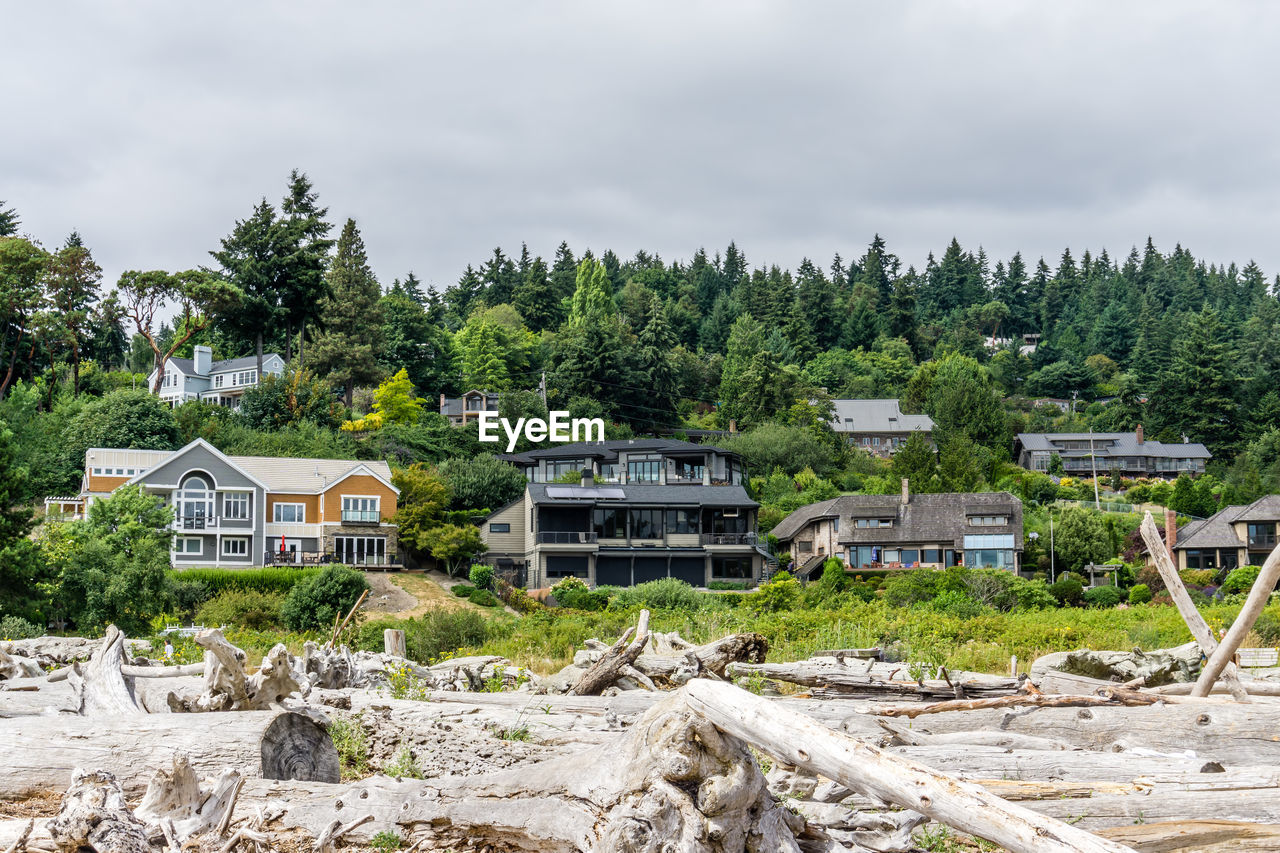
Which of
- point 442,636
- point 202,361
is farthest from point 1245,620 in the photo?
point 202,361

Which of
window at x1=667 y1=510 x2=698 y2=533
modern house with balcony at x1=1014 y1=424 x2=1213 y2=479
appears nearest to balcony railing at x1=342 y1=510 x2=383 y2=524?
window at x1=667 y1=510 x2=698 y2=533

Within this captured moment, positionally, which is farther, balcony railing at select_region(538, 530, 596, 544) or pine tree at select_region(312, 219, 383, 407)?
pine tree at select_region(312, 219, 383, 407)

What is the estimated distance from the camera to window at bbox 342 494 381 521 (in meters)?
46.4

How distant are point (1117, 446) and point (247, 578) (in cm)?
6804

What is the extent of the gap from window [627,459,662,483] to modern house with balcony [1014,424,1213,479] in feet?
124

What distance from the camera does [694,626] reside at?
2362 centimetres

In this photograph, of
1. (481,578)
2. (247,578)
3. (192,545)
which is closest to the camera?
A: (247,578)

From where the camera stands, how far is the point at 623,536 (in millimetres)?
50500

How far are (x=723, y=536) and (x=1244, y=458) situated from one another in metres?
44.2

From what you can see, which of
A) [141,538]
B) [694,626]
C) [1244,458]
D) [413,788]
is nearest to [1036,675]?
[413,788]

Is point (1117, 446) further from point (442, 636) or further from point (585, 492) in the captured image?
point (442, 636)

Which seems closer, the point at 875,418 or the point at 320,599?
the point at 320,599

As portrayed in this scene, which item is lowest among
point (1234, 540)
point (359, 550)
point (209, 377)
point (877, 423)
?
point (1234, 540)

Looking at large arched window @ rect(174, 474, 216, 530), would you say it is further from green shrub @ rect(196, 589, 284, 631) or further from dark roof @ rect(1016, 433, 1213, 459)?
dark roof @ rect(1016, 433, 1213, 459)
